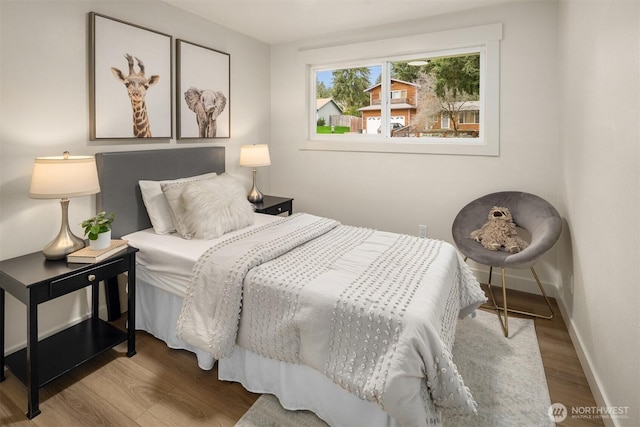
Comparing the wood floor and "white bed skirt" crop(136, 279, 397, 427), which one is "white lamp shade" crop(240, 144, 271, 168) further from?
the wood floor

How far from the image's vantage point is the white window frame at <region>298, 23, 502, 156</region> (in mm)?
3168

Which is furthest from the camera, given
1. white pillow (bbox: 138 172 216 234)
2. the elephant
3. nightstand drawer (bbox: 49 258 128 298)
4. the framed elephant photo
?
the elephant

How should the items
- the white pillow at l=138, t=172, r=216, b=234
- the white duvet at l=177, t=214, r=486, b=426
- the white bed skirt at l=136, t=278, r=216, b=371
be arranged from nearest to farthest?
the white duvet at l=177, t=214, r=486, b=426 < the white bed skirt at l=136, t=278, r=216, b=371 < the white pillow at l=138, t=172, r=216, b=234

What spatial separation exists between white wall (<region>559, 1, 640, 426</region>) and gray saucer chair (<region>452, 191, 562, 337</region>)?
0.18 m

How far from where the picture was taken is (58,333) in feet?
7.64

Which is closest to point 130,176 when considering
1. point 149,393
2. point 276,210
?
point 276,210

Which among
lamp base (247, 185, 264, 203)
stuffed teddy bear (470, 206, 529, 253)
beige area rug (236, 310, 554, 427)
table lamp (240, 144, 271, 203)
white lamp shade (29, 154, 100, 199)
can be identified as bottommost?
beige area rug (236, 310, 554, 427)

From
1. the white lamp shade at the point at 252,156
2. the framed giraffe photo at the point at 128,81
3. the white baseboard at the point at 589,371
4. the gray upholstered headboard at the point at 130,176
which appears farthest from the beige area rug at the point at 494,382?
→ the white lamp shade at the point at 252,156

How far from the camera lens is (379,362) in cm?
144

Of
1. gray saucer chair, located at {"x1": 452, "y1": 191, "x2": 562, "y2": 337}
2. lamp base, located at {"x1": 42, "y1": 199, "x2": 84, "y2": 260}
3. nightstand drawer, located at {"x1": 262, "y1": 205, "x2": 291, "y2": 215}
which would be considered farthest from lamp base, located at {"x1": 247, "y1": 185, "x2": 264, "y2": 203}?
gray saucer chair, located at {"x1": 452, "y1": 191, "x2": 562, "y2": 337}

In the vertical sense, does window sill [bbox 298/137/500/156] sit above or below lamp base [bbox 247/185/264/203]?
above

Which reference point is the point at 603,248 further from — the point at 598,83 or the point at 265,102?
the point at 265,102

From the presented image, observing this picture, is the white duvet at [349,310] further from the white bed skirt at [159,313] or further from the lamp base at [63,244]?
the lamp base at [63,244]

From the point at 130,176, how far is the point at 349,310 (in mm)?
2017
